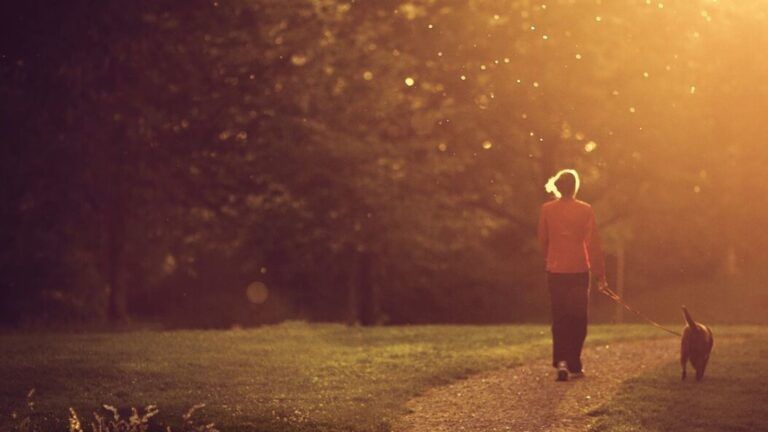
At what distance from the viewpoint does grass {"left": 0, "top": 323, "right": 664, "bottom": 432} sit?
10.5 meters

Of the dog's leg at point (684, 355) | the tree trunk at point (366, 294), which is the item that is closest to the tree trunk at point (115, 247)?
the tree trunk at point (366, 294)

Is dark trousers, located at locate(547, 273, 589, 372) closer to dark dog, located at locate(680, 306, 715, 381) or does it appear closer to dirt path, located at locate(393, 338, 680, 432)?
dirt path, located at locate(393, 338, 680, 432)

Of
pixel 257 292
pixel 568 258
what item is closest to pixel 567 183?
pixel 568 258

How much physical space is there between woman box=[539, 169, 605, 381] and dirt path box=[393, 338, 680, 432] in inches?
21.5

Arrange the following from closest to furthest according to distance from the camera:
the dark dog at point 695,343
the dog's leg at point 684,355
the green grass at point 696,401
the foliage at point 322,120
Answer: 1. the green grass at point 696,401
2. the dark dog at point 695,343
3. the dog's leg at point 684,355
4. the foliage at point 322,120

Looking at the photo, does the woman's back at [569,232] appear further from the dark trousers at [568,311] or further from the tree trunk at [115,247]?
the tree trunk at [115,247]

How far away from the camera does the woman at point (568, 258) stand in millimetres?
11789

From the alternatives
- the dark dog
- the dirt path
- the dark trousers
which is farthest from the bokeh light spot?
the dark dog

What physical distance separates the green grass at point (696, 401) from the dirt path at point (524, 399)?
244 millimetres

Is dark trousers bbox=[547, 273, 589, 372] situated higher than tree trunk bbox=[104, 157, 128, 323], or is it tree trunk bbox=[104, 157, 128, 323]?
tree trunk bbox=[104, 157, 128, 323]

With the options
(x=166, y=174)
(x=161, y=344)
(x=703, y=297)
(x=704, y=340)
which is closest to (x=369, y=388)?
(x=704, y=340)

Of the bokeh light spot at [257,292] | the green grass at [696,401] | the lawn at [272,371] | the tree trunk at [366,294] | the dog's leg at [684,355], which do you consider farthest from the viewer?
the bokeh light spot at [257,292]

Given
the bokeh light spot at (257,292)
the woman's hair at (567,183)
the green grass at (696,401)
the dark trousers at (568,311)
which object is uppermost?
the woman's hair at (567,183)

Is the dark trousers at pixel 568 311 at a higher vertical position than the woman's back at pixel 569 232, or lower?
lower
